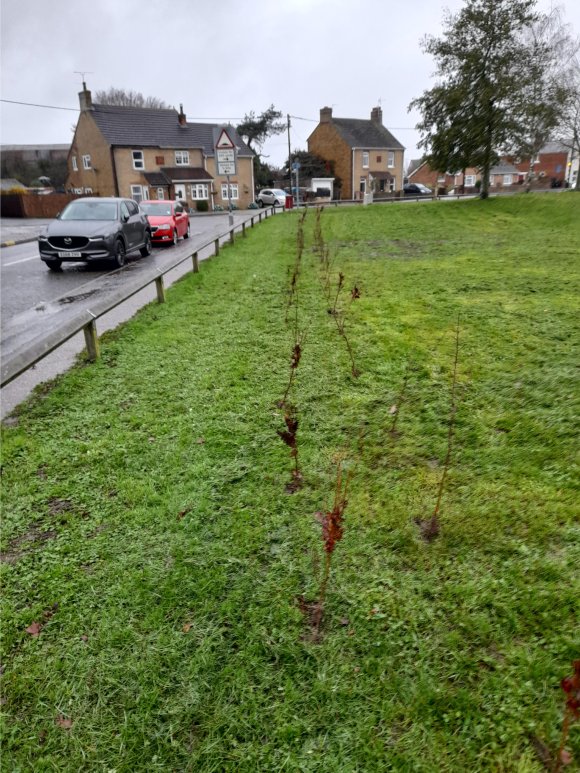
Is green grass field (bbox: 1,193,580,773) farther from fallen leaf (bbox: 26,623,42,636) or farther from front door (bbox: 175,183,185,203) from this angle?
front door (bbox: 175,183,185,203)

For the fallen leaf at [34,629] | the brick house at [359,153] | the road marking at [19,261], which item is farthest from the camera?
the brick house at [359,153]

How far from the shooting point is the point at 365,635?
2400 mm

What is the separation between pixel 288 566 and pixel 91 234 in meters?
12.4

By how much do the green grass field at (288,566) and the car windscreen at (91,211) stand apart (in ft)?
31.4

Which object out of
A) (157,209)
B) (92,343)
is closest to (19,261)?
(157,209)

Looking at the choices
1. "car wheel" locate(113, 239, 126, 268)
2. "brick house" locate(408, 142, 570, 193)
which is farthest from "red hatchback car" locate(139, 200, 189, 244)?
"brick house" locate(408, 142, 570, 193)

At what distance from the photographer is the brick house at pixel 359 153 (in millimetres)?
61750

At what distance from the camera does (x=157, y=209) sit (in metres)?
19.7

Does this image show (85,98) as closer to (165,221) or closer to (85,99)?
(85,99)

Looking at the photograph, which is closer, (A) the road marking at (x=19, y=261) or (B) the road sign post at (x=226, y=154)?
(A) the road marking at (x=19, y=261)

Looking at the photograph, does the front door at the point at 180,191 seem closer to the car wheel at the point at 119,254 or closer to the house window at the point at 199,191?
the house window at the point at 199,191

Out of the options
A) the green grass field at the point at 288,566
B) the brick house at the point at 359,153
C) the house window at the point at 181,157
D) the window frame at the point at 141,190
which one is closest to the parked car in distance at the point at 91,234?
the green grass field at the point at 288,566

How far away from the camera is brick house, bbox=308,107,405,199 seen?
2431 inches

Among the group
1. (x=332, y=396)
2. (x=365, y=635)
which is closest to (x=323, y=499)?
(x=365, y=635)
